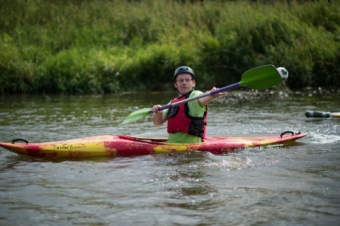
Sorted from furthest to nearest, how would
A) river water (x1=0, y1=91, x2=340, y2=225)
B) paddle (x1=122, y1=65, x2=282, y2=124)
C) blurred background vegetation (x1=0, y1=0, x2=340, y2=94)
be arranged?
1. blurred background vegetation (x1=0, y1=0, x2=340, y2=94)
2. paddle (x1=122, y1=65, x2=282, y2=124)
3. river water (x1=0, y1=91, x2=340, y2=225)

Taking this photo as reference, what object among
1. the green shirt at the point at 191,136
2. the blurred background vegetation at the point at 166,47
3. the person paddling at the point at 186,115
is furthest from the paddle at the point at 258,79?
the blurred background vegetation at the point at 166,47

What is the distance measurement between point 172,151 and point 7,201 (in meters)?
2.41

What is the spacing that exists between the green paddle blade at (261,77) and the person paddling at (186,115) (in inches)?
24.4

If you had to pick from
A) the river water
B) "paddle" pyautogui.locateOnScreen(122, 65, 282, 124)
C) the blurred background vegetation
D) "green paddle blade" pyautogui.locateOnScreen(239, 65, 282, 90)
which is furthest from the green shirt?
the blurred background vegetation

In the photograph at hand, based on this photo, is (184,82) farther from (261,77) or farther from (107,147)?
(107,147)

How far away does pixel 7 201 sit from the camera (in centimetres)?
529

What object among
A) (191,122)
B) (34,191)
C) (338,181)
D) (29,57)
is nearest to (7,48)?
(29,57)

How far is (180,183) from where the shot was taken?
5820 millimetres

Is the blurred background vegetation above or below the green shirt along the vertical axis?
above

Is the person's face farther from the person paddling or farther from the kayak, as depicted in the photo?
the kayak

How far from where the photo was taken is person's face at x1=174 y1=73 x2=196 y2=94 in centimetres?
736

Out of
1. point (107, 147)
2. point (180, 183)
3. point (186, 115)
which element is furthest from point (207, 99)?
point (180, 183)

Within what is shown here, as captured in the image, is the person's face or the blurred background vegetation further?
the blurred background vegetation

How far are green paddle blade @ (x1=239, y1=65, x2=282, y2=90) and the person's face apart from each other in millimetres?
675
